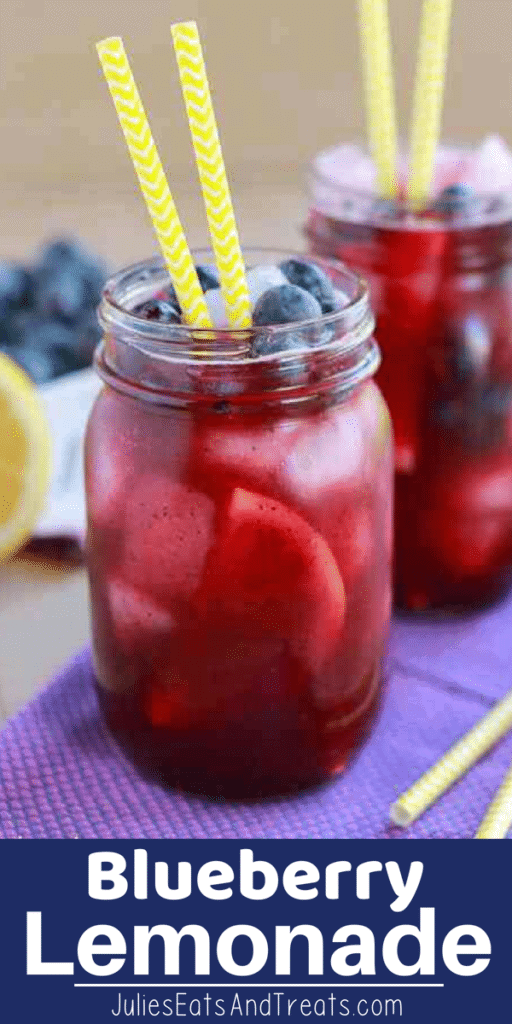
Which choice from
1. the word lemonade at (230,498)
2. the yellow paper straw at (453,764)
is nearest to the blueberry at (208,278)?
the word lemonade at (230,498)

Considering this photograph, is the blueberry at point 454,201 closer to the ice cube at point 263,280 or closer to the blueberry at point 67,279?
the ice cube at point 263,280

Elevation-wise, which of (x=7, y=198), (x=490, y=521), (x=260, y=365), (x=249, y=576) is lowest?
(x=7, y=198)

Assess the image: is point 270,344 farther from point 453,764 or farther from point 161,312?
point 453,764

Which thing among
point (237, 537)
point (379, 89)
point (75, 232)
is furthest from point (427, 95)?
point (75, 232)

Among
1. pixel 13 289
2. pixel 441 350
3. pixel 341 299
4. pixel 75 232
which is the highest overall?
pixel 341 299

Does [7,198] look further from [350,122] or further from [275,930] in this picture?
[275,930]

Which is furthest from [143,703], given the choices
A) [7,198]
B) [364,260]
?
[7,198]

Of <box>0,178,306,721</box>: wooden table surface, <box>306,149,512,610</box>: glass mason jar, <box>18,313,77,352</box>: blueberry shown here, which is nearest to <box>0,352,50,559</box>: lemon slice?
<box>0,178,306,721</box>: wooden table surface
